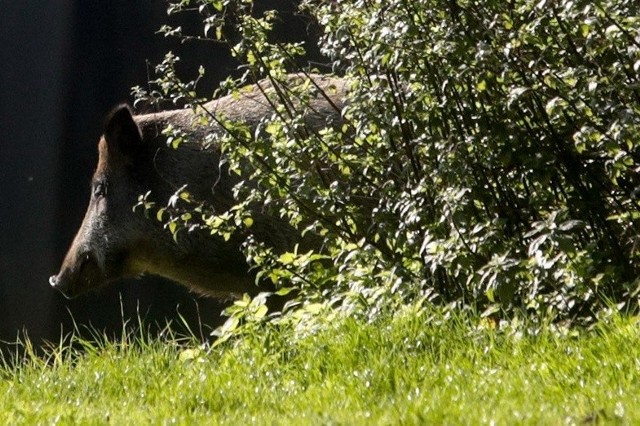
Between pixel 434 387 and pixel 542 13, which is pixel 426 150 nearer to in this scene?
pixel 542 13

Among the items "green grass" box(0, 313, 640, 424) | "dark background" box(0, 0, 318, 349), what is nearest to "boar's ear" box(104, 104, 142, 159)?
"dark background" box(0, 0, 318, 349)

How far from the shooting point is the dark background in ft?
38.9

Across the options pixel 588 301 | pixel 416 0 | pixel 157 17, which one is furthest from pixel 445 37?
pixel 157 17

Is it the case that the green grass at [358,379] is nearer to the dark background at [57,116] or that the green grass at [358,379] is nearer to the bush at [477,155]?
the bush at [477,155]

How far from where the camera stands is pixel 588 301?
541 centimetres

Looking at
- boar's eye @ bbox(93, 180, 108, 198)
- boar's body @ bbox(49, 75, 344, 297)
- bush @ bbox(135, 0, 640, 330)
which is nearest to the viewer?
bush @ bbox(135, 0, 640, 330)

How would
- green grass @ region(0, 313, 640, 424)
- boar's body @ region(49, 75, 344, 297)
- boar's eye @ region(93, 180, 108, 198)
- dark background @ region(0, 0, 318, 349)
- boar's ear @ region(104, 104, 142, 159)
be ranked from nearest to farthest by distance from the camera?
green grass @ region(0, 313, 640, 424) < boar's body @ region(49, 75, 344, 297) < boar's ear @ region(104, 104, 142, 159) < boar's eye @ region(93, 180, 108, 198) < dark background @ region(0, 0, 318, 349)

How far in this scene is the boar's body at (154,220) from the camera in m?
8.64

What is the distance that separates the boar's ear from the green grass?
338 centimetres

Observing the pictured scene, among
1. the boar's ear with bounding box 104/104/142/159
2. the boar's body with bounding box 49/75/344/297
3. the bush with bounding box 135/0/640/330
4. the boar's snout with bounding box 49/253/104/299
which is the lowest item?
the boar's snout with bounding box 49/253/104/299

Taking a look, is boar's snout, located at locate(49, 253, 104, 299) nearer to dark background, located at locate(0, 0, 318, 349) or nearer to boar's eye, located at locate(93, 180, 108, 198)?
boar's eye, located at locate(93, 180, 108, 198)

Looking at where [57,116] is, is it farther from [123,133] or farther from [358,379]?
[358,379]

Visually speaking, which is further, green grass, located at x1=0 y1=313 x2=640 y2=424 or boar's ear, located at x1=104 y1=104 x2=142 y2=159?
boar's ear, located at x1=104 y1=104 x2=142 y2=159

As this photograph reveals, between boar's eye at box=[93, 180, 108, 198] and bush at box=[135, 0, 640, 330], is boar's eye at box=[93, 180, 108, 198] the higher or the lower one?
the lower one
